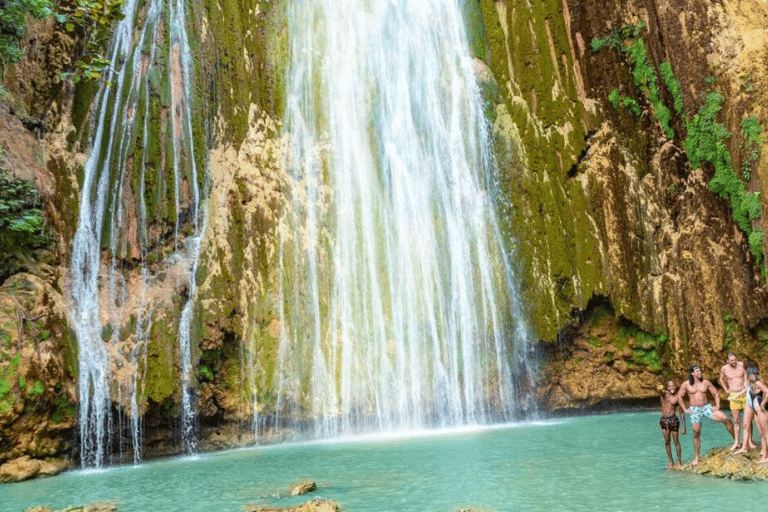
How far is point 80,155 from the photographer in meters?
14.8

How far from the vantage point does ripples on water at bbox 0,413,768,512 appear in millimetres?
7640

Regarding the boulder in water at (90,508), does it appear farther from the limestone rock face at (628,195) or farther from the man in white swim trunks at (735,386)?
the limestone rock face at (628,195)

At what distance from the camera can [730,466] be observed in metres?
8.29

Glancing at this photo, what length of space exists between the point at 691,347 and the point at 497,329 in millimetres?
4838

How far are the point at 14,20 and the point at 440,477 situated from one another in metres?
11.1

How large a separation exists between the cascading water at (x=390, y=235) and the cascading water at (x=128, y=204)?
2653mm

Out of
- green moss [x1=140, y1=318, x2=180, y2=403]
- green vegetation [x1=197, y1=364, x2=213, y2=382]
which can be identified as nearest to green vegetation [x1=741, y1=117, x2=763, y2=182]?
green vegetation [x1=197, y1=364, x2=213, y2=382]

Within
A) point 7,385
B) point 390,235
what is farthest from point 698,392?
point 7,385

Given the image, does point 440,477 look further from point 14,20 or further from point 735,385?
point 14,20

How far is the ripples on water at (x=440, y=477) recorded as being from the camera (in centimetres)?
764

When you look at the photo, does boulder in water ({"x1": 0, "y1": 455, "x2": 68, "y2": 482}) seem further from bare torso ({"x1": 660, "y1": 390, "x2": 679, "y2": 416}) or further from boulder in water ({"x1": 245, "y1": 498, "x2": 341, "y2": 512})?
bare torso ({"x1": 660, "y1": 390, "x2": 679, "y2": 416})

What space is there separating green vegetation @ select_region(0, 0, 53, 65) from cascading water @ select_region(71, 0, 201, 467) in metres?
1.85

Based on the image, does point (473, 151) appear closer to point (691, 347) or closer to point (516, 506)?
point (691, 347)

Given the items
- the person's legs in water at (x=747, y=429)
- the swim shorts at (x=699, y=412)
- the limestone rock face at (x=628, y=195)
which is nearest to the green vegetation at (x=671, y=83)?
the limestone rock face at (x=628, y=195)
